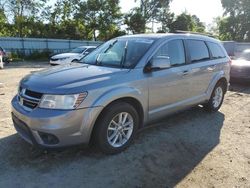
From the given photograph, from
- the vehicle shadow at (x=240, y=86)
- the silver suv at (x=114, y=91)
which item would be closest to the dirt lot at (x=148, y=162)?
the silver suv at (x=114, y=91)

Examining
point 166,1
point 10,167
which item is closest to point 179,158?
point 10,167

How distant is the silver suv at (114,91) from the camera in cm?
381

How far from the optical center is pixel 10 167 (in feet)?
13.0

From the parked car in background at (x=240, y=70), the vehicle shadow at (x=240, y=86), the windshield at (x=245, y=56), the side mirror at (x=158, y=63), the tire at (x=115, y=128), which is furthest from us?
the windshield at (x=245, y=56)

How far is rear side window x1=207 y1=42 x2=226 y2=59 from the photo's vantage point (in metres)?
6.46

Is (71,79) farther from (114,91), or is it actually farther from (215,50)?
(215,50)

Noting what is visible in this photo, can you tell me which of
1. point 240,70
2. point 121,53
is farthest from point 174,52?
point 240,70

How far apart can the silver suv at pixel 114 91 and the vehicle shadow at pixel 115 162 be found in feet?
0.98

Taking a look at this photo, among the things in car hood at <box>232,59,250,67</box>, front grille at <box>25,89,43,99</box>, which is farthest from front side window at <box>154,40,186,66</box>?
car hood at <box>232,59,250,67</box>

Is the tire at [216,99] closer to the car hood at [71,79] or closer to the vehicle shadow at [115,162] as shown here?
the vehicle shadow at [115,162]

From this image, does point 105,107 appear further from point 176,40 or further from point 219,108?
point 219,108

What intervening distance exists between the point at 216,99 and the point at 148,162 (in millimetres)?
3335

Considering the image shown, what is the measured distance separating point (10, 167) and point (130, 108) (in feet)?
6.15

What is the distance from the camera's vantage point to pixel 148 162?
422 cm
